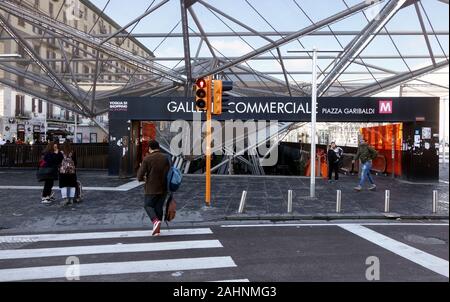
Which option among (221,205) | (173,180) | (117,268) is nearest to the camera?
(117,268)

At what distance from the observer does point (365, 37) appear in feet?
68.4

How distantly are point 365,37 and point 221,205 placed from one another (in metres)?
13.5

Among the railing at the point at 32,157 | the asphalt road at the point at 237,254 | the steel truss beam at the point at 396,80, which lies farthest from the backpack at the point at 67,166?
the steel truss beam at the point at 396,80

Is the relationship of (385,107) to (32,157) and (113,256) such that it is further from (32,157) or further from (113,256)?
(32,157)

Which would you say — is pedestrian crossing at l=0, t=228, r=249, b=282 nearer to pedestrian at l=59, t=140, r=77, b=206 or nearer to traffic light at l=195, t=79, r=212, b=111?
pedestrian at l=59, t=140, r=77, b=206

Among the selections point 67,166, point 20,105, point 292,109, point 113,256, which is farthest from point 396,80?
point 20,105

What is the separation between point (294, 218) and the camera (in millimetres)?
10203

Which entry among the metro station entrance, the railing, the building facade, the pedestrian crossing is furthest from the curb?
the building facade

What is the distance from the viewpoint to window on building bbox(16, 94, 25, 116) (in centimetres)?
5528

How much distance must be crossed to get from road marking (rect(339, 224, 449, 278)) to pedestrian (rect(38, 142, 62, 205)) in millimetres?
7883

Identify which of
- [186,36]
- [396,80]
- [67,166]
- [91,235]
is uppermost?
[186,36]

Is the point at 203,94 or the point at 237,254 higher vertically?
the point at 203,94
